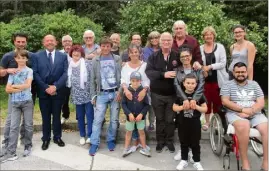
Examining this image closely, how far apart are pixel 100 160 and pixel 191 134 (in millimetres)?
1375

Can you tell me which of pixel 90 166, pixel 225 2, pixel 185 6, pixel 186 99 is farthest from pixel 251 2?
pixel 90 166

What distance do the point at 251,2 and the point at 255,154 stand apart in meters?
7.43

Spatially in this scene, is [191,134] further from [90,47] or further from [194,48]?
[90,47]

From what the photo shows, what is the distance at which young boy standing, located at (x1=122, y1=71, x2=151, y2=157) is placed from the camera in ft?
16.4

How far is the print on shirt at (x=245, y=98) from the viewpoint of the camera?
15.5ft

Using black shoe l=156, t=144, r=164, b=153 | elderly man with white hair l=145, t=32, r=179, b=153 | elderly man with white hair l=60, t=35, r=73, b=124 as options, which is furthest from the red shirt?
elderly man with white hair l=60, t=35, r=73, b=124

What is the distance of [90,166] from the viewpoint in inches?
188

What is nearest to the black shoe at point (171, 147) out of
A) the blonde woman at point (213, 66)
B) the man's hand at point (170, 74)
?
the blonde woman at point (213, 66)

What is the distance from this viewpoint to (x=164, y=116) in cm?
516

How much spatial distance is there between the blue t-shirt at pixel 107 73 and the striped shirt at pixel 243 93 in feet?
5.38

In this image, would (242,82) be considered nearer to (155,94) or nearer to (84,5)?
(155,94)

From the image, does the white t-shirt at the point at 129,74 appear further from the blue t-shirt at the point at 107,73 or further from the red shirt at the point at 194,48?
the red shirt at the point at 194,48

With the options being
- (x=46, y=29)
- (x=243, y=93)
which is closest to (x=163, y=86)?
(x=243, y=93)

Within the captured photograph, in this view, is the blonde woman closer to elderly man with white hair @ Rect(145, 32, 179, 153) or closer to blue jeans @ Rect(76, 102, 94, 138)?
elderly man with white hair @ Rect(145, 32, 179, 153)
